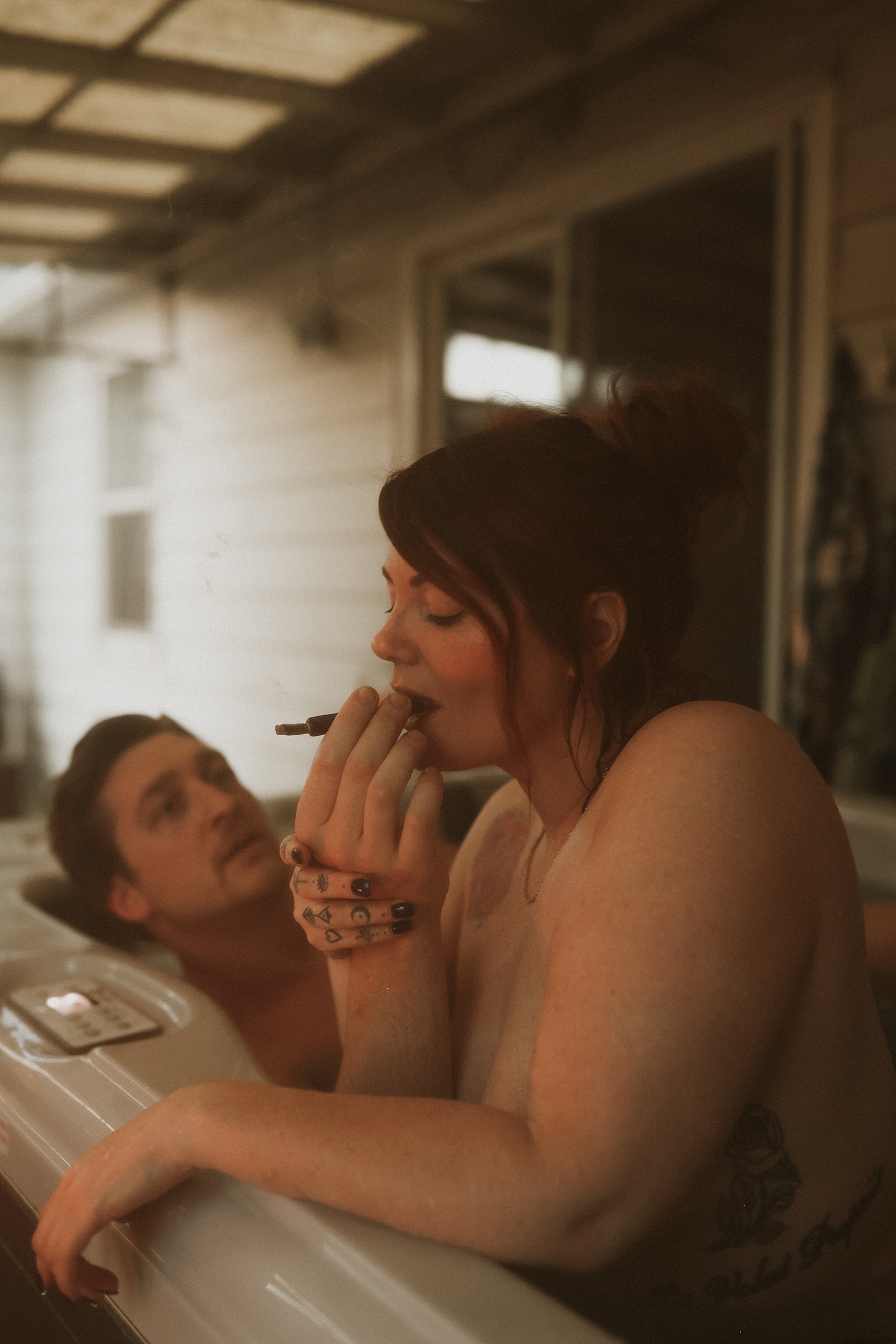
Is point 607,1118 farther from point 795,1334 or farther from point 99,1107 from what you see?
point 99,1107

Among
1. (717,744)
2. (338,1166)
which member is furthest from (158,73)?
(338,1166)

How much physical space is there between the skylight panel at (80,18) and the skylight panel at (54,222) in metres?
0.21

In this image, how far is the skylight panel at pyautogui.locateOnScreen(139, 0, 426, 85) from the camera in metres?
1.53

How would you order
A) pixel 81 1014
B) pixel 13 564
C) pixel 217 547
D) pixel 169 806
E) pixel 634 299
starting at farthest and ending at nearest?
pixel 634 299, pixel 13 564, pixel 217 547, pixel 169 806, pixel 81 1014

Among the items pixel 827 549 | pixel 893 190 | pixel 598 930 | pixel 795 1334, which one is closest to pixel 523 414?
pixel 598 930

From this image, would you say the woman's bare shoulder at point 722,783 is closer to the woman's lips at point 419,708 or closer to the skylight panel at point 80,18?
the woman's lips at point 419,708

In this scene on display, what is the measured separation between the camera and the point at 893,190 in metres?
1.74

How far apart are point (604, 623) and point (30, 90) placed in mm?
1154

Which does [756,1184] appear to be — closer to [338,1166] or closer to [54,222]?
[338,1166]

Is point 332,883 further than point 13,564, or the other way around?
point 13,564

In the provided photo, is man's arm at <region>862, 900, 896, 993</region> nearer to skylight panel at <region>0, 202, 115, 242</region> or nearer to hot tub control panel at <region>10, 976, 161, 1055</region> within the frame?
hot tub control panel at <region>10, 976, 161, 1055</region>

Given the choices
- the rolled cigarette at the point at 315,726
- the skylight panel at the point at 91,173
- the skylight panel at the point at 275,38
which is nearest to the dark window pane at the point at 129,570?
the skylight panel at the point at 91,173

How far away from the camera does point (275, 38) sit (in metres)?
1.69

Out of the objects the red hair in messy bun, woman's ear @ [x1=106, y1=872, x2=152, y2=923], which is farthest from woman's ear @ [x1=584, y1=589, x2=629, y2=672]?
woman's ear @ [x1=106, y1=872, x2=152, y2=923]
